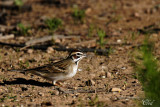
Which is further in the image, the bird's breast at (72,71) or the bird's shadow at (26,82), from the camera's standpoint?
the bird's shadow at (26,82)

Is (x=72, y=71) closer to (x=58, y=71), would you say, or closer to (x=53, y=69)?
(x=58, y=71)

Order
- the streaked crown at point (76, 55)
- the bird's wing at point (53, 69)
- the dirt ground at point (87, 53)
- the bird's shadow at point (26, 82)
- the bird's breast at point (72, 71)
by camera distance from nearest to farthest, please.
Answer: the dirt ground at point (87, 53)
the bird's breast at point (72, 71)
the bird's wing at point (53, 69)
the bird's shadow at point (26, 82)
the streaked crown at point (76, 55)

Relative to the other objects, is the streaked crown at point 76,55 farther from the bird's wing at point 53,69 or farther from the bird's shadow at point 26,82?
the bird's shadow at point 26,82

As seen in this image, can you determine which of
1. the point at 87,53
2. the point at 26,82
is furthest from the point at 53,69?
the point at 87,53

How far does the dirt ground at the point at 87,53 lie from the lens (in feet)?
26.6

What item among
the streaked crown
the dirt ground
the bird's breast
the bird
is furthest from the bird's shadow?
the streaked crown

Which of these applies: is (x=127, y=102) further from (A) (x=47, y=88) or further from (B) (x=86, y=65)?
(B) (x=86, y=65)

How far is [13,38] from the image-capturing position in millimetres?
13375

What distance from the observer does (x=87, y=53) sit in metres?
11.5

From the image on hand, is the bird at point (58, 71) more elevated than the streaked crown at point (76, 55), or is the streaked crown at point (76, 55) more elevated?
the streaked crown at point (76, 55)

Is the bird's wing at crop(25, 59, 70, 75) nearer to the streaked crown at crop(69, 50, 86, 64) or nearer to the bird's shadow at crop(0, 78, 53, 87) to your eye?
the streaked crown at crop(69, 50, 86, 64)

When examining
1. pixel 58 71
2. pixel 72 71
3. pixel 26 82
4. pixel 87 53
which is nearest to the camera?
pixel 72 71

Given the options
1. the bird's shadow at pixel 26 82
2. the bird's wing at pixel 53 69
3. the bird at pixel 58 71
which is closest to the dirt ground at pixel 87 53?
the bird's shadow at pixel 26 82

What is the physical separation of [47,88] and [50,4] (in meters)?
9.04
